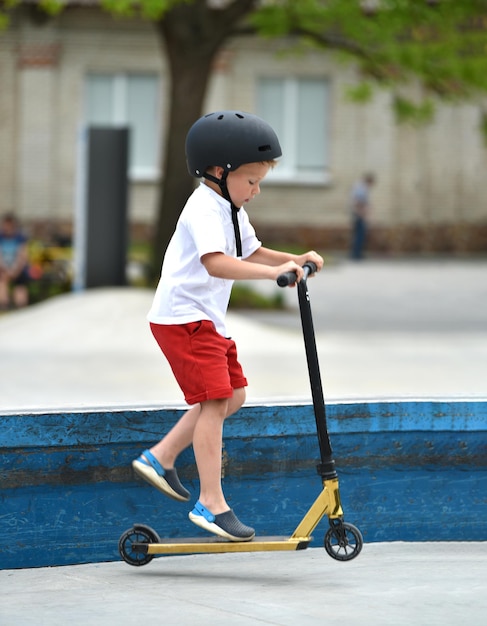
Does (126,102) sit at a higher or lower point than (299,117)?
higher

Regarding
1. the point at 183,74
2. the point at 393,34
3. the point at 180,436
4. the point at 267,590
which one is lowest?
the point at 267,590

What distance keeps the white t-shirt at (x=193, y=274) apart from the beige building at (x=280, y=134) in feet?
83.5

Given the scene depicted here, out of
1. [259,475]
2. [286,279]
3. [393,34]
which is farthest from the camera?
[393,34]

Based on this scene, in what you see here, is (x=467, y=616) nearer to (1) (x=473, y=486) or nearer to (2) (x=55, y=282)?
(1) (x=473, y=486)

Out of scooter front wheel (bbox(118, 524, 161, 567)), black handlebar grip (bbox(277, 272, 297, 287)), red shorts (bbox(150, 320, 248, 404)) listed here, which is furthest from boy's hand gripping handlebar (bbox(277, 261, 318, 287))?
scooter front wheel (bbox(118, 524, 161, 567))

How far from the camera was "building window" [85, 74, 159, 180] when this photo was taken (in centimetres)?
3083

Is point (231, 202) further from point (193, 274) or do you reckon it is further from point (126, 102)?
point (126, 102)

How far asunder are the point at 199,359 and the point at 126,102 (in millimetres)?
26640

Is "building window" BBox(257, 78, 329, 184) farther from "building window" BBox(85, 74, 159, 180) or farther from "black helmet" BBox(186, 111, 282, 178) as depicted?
"black helmet" BBox(186, 111, 282, 178)

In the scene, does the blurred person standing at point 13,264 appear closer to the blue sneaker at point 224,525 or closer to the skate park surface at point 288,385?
the skate park surface at point 288,385

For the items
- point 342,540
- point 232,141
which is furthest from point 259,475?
point 232,141

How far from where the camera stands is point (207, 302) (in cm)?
493

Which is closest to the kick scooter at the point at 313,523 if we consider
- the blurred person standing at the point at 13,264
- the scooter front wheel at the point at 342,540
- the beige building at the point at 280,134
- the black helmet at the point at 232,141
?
the scooter front wheel at the point at 342,540

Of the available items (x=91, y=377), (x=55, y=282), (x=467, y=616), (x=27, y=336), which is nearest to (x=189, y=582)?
(x=467, y=616)
